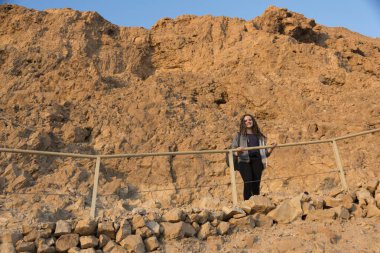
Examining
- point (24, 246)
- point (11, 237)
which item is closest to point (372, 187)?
point (24, 246)

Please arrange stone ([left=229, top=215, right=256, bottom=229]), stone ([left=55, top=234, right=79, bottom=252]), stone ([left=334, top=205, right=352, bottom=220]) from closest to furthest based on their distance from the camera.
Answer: stone ([left=55, top=234, right=79, bottom=252]) → stone ([left=229, top=215, right=256, bottom=229]) → stone ([left=334, top=205, right=352, bottom=220])

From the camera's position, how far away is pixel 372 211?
535 cm

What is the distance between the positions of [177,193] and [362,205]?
3.84m

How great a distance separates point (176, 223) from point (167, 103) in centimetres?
635

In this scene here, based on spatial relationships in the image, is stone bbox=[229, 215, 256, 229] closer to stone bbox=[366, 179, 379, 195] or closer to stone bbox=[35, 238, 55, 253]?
stone bbox=[366, 179, 379, 195]

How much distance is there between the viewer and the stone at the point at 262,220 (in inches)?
199

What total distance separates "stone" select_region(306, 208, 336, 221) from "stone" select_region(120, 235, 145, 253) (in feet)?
8.00

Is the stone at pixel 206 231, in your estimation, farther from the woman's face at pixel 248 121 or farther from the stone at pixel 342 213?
the stone at pixel 342 213

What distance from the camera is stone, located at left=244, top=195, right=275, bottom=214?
5.11 m

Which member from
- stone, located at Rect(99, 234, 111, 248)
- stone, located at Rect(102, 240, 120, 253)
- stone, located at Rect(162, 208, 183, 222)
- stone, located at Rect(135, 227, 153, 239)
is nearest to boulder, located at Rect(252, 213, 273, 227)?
stone, located at Rect(162, 208, 183, 222)

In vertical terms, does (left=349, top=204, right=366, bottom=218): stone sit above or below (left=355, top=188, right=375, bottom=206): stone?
below

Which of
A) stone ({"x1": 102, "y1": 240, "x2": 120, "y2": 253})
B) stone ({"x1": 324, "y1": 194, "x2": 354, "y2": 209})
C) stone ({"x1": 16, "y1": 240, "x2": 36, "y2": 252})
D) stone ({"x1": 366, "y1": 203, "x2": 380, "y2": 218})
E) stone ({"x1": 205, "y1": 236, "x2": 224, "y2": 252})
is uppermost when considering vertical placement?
stone ({"x1": 16, "y1": 240, "x2": 36, "y2": 252})

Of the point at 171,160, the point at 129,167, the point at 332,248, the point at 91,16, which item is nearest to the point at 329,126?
the point at 171,160

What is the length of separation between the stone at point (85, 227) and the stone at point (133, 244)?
374 millimetres
